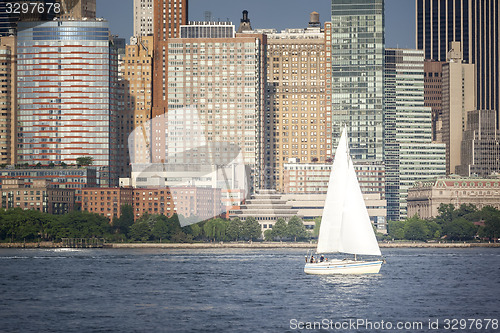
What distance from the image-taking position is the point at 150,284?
127750mm

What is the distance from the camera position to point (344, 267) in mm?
129750

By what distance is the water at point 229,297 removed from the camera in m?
90.5

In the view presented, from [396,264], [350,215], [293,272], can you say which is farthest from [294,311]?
[396,264]

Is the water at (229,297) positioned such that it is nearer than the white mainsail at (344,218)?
Yes

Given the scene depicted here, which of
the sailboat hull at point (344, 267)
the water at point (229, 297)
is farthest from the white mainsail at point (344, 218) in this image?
the water at point (229, 297)

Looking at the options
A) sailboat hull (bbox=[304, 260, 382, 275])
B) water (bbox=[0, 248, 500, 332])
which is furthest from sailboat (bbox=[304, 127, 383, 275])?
water (bbox=[0, 248, 500, 332])

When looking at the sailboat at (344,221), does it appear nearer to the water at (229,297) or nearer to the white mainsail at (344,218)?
the white mainsail at (344,218)

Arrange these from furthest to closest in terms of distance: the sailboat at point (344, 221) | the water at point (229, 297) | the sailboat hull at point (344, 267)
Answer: the sailboat hull at point (344, 267) → the sailboat at point (344, 221) → the water at point (229, 297)

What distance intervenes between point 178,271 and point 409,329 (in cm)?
6937

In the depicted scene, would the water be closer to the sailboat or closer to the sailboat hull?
the sailboat hull

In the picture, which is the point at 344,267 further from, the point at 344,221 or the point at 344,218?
the point at 344,218

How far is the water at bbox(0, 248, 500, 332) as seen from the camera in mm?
90500

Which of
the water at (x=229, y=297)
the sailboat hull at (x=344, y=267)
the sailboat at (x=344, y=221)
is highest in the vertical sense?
the sailboat at (x=344, y=221)

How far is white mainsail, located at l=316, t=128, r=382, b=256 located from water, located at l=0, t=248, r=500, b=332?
3.95 metres
